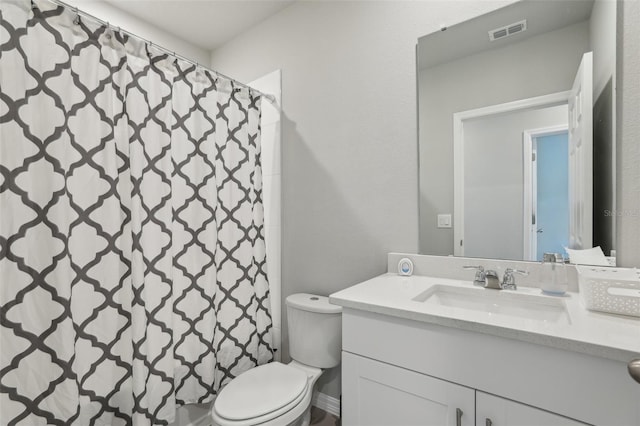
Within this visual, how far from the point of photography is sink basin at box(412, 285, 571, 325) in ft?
3.50

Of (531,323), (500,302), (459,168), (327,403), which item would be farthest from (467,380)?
(327,403)

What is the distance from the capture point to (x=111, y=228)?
4.01ft

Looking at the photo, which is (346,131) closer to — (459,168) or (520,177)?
(459,168)

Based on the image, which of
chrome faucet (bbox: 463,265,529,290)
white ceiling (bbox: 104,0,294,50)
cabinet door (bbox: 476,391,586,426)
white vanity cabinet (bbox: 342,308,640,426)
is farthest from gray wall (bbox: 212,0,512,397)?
cabinet door (bbox: 476,391,586,426)

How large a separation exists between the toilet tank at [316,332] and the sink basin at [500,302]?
0.53 m

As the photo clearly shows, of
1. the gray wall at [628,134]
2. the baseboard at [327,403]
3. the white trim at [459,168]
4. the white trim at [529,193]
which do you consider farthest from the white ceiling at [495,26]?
the baseboard at [327,403]

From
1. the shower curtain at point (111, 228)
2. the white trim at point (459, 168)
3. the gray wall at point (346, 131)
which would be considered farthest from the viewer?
the gray wall at point (346, 131)

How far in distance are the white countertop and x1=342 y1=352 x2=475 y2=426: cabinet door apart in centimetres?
19

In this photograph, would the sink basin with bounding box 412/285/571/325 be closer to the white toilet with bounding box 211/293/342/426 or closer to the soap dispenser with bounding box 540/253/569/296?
the soap dispenser with bounding box 540/253/569/296

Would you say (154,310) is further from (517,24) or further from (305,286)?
(517,24)

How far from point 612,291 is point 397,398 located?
73 cm

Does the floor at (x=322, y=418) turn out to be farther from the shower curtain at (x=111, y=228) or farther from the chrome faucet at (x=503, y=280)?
the chrome faucet at (x=503, y=280)

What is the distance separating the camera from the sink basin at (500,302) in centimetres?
107

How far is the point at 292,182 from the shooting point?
2.01m
